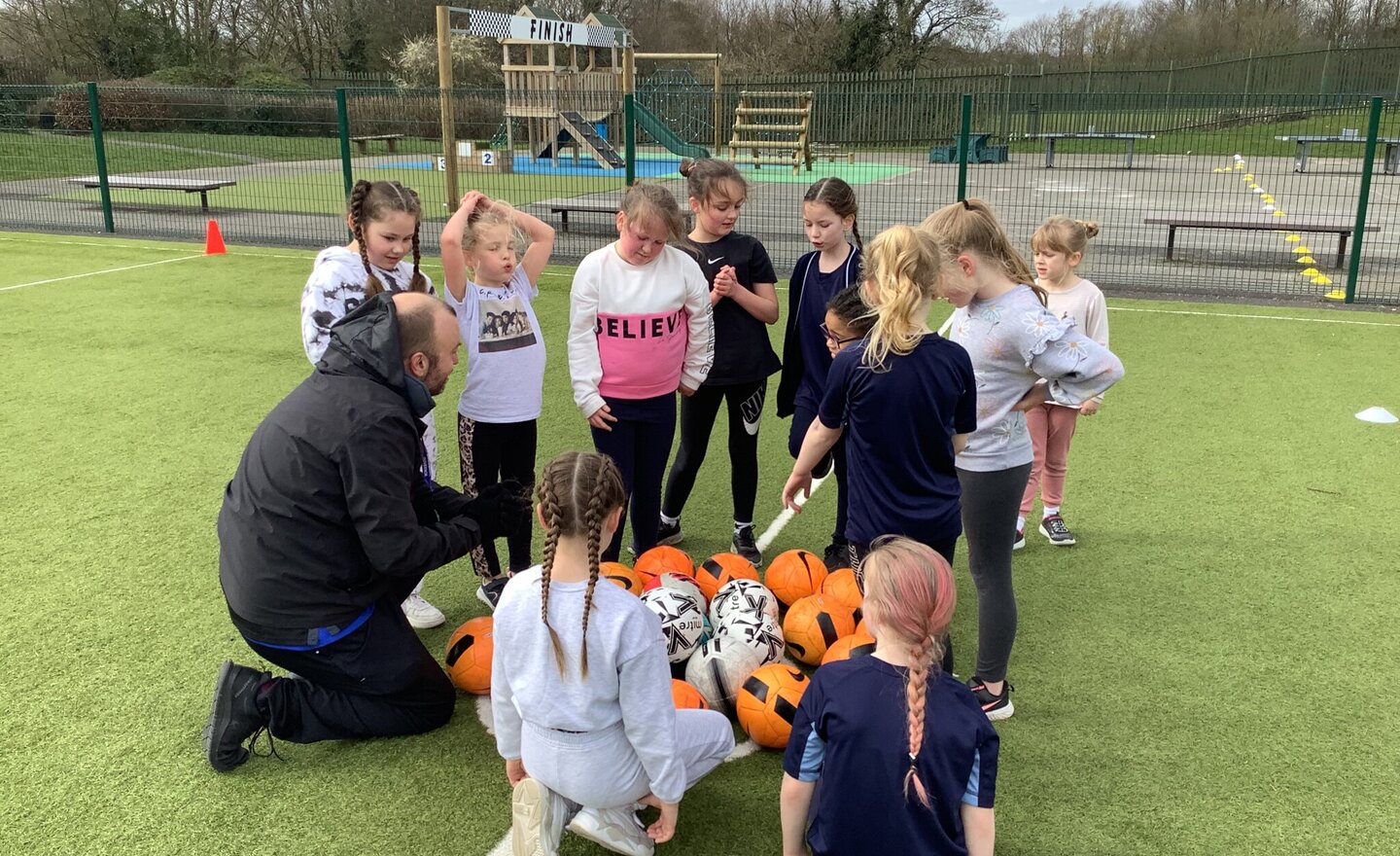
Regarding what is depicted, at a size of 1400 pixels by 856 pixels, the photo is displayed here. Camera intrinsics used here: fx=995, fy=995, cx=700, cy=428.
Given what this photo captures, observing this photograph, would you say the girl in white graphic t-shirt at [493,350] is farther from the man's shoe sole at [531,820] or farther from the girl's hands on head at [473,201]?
the man's shoe sole at [531,820]

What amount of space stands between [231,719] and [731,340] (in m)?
2.45

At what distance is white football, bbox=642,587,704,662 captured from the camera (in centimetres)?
354

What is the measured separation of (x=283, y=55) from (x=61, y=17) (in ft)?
32.5

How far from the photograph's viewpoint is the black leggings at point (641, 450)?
4.19 meters

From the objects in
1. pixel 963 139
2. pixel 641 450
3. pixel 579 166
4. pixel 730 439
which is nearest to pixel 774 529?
pixel 730 439

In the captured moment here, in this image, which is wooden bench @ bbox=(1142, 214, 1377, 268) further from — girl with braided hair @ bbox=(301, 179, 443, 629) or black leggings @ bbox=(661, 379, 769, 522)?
girl with braided hair @ bbox=(301, 179, 443, 629)

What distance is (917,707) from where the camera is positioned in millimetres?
2123

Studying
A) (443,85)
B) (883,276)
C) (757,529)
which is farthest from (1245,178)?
(883,276)

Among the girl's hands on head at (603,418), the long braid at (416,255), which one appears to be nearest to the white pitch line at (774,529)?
the girl's hands on head at (603,418)

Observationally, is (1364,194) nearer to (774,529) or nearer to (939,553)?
(774,529)

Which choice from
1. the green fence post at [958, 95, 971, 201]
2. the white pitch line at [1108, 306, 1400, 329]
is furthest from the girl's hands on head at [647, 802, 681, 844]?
the green fence post at [958, 95, 971, 201]

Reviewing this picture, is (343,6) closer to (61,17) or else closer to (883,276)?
(61,17)

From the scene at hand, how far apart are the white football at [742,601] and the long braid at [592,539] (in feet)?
4.10

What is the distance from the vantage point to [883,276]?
286 cm
